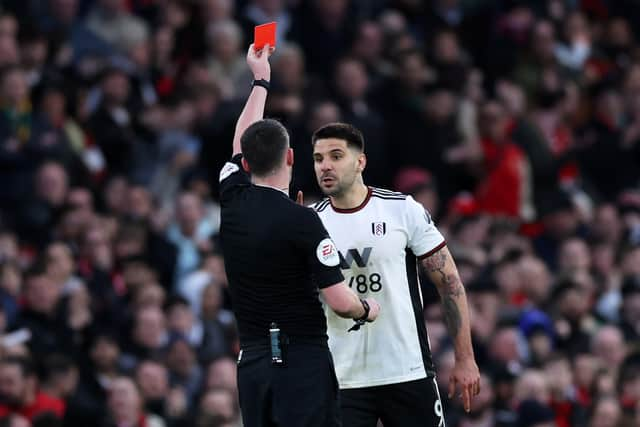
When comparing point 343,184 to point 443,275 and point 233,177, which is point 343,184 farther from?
point 233,177

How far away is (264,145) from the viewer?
8070mm

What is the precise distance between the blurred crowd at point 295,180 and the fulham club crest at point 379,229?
334 cm

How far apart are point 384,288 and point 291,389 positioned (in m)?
1.02

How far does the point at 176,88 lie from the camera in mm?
15648

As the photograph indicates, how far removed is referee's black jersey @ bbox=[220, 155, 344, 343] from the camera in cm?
797

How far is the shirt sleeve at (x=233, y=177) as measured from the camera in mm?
8273

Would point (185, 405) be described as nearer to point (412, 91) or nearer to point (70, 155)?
point (70, 155)

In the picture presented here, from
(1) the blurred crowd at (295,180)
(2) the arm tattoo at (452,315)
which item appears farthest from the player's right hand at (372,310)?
(1) the blurred crowd at (295,180)

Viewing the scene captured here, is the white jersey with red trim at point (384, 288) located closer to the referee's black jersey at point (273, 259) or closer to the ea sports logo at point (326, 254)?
the referee's black jersey at point (273, 259)

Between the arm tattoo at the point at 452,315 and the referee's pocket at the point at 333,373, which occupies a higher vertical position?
the arm tattoo at the point at 452,315

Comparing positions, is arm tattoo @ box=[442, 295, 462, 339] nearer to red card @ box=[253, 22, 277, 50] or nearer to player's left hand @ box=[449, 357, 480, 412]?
player's left hand @ box=[449, 357, 480, 412]

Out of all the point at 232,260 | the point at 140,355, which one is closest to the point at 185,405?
the point at 140,355

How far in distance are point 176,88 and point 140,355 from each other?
3574 millimetres

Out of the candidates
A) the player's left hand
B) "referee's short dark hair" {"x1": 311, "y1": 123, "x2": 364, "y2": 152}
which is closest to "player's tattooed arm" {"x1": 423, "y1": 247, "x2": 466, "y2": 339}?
the player's left hand
